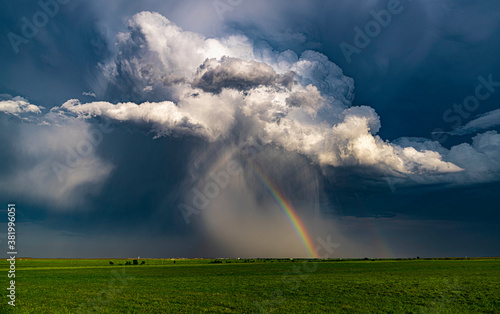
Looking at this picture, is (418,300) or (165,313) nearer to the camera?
(165,313)

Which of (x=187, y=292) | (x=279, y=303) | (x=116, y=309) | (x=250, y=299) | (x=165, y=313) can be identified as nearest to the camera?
(x=165, y=313)

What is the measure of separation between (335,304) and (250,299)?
9.15 m

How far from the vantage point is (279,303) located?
33312 mm

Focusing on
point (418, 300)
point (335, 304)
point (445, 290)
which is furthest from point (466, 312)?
point (445, 290)

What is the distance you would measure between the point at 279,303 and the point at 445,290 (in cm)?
2412

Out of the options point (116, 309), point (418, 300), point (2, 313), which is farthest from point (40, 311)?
point (418, 300)

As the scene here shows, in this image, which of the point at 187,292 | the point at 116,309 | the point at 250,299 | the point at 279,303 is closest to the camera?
the point at 116,309

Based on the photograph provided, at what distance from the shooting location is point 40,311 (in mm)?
30688

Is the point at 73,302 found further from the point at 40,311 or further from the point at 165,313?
the point at 165,313

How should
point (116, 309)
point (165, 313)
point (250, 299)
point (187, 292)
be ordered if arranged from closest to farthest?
1. point (165, 313)
2. point (116, 309)
3. point (250, 299)
4. point (187, 292)

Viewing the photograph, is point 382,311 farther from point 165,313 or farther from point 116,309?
point 116,309

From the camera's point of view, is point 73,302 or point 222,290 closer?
point 73,302

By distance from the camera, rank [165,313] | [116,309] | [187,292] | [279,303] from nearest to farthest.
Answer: [165,313], [116,309], [279,303], [187,292]

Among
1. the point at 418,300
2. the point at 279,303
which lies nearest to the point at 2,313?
the point at 279,303
